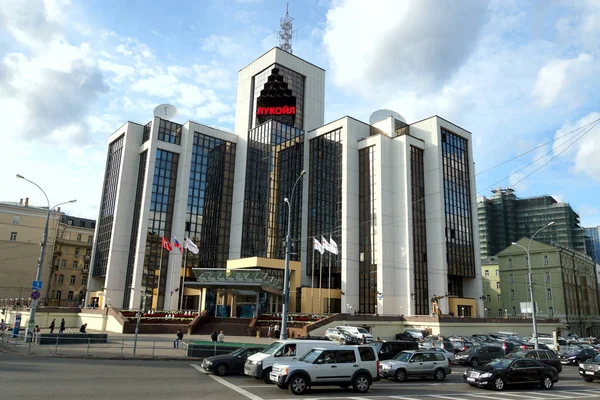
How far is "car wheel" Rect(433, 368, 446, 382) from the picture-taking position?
22.5 metres

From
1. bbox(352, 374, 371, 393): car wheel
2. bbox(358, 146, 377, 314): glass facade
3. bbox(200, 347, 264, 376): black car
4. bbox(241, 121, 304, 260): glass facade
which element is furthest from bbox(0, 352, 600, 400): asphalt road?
bbox(241, 121, 304, 260): glass facade

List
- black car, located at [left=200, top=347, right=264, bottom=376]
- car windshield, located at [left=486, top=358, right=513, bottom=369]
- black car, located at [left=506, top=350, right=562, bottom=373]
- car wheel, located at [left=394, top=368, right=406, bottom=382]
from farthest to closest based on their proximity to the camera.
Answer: black car, located at [left=506, top=350, right=562, bottom=373]
car wheel, located at [left=394, top=368, right=406, bottom=382]
black car, located at [left=200, top=347, right=264, bottom=376]
car windshield, located at [left=486, top=358, right=513, bottom=369]

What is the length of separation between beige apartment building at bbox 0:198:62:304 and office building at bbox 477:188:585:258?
112443 millimetres

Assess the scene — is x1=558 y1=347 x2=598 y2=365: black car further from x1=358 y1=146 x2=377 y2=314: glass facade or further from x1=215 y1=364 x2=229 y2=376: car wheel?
x1=358 y1=146 x2=377 y2=314: glass facade

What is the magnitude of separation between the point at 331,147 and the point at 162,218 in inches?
1193

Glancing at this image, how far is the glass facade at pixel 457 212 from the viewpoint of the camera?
7175 centimetres

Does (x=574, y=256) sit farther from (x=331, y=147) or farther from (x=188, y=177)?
(x=188, y=177)

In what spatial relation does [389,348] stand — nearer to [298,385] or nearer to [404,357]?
[404,357]

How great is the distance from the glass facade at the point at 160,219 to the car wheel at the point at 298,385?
54.8 meters

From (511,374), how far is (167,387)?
1463 centimetres

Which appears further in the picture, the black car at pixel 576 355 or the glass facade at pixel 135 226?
the glass facade at pixel 135 226

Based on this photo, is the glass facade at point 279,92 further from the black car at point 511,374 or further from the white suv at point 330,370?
the white suv at point 330,370

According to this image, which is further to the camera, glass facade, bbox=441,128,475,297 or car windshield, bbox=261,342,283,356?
glass facade, bbox=441,128,475,297

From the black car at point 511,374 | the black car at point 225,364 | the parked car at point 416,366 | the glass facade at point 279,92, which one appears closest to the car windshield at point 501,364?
the black car at point 511,374
